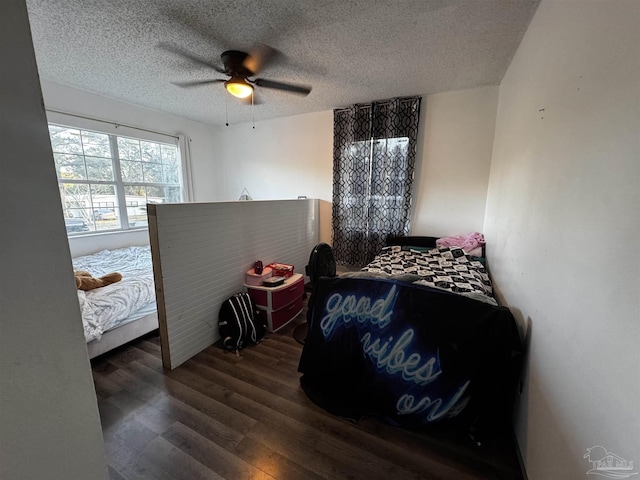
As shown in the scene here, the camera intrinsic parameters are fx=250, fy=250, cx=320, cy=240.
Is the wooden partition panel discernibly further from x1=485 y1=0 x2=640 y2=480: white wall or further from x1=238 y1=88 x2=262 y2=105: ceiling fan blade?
x1=485 y1=0 x2=640 y2=480: white wall

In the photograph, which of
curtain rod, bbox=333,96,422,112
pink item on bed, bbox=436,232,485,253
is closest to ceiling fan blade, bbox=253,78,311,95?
curtain rod, bbox=333,96,422,112

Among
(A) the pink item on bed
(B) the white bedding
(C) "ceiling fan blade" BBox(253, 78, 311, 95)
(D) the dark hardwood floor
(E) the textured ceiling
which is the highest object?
(E) the textured ceiling

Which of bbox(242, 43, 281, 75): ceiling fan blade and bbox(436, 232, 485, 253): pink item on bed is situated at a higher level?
bbox(242, 43, 281, 75): ceiling fan blade

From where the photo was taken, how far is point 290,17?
5.46ft

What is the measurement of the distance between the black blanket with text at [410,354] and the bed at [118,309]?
1557 millimetres

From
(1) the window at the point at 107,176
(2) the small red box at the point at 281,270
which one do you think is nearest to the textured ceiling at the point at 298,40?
(1) the window at the point at 107,176

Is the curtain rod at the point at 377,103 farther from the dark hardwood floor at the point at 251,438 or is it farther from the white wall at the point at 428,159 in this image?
the dark hardwood floor at the point at 251,438

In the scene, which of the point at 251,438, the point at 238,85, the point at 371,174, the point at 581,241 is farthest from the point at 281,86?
the point at 251,438

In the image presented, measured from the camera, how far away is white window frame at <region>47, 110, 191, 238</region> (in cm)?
291

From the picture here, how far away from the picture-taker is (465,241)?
2.84 metres

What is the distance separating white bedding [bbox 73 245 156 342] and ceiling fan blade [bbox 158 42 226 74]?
6.54 ft

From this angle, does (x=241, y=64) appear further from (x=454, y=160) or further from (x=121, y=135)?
(x=454, y=160)

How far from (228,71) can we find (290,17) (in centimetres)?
78

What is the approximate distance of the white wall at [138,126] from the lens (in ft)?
9.44
